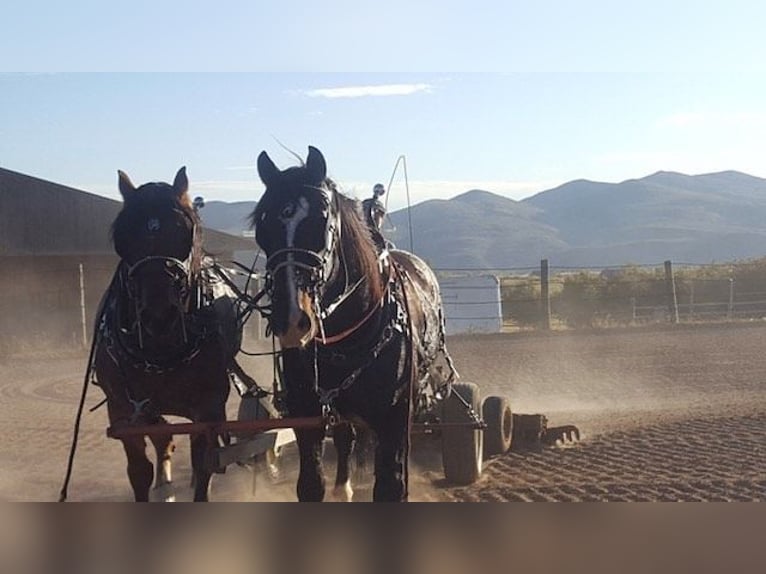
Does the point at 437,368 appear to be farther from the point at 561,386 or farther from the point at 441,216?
the point at 441,216

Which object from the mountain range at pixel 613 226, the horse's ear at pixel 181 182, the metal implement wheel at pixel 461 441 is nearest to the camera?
the horse's ear at pixel 181 182

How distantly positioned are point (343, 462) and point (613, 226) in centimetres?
7004

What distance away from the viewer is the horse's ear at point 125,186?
4039 millimetres

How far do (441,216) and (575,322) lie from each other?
36.9m

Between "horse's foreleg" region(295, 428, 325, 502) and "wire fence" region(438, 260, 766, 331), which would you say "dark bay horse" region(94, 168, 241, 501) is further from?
"wire fence" region(438, 260, 766, 331)

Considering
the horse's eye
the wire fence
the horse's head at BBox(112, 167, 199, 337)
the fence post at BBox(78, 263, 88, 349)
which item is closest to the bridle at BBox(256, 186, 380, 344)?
the horse's eye

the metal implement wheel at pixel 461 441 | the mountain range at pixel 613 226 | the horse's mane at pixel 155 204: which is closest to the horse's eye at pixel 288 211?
the horse's mane at pixel 155 204

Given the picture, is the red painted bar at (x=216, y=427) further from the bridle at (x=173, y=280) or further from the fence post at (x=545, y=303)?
the fence post at (x=545, y=303)

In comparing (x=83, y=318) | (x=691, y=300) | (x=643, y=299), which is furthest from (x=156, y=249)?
(x=691, y=300)

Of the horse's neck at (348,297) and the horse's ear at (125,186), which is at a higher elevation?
the horse's ear at (125,186)

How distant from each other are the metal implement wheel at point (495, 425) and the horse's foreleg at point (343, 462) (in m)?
1.66

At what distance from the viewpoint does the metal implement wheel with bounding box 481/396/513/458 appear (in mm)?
6637

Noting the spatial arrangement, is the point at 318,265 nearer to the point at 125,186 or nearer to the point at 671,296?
the point at 125,186

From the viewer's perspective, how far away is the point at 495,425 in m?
6.68
